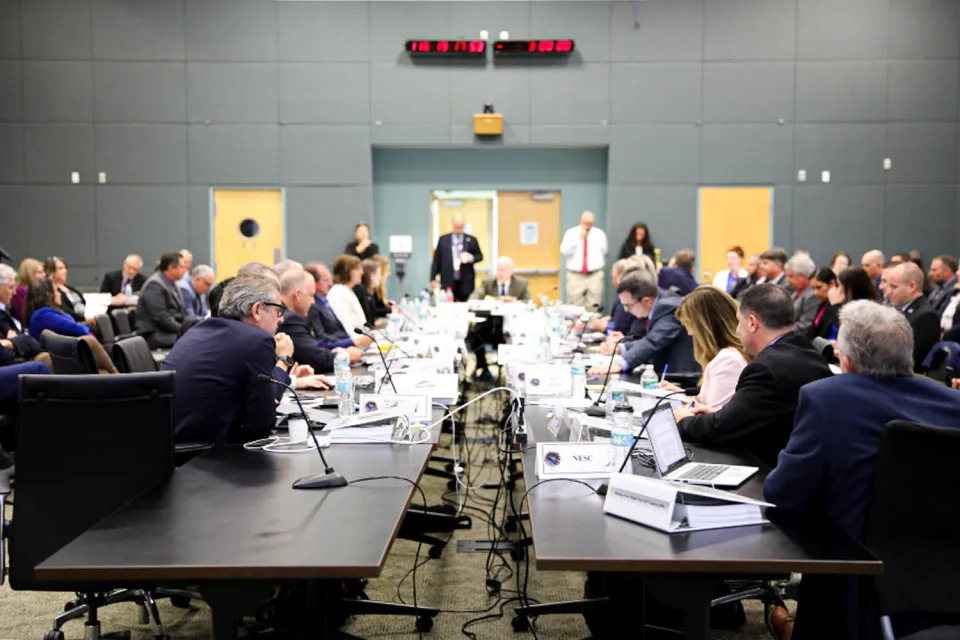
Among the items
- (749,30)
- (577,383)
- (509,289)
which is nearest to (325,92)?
(509,289)

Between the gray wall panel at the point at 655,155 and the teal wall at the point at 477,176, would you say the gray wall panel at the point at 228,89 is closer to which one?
the teal wall at the point at 477,176

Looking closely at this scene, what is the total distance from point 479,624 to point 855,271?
13.4 feet

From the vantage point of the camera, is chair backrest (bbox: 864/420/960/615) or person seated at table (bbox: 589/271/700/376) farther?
person seated at table (bbox: 589/271/700/376)

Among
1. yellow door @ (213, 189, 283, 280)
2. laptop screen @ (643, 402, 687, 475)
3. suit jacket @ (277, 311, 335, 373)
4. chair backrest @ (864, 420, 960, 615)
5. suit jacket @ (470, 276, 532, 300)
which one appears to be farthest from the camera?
yellow door @ (213, 189, 283, 280)

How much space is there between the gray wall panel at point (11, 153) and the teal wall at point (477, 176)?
15.3 ft

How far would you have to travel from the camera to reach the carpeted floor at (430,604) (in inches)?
135

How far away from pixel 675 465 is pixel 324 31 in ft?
35.0

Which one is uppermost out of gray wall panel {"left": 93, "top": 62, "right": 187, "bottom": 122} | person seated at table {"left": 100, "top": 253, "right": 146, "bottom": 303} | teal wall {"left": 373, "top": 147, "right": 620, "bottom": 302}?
gray wall panel {"left": 93, "top": 62, "right": 187, "bottom": 122}

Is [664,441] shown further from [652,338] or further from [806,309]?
[806,309]

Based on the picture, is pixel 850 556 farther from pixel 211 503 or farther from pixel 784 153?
pixel 784 153

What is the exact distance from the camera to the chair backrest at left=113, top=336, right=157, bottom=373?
412 cm

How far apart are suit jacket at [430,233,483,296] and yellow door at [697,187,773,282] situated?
3.11 metres

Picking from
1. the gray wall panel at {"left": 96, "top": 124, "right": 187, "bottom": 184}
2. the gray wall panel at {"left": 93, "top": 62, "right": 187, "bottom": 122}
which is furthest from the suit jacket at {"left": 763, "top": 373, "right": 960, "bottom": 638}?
the gray wall panel at {"left": 93, "top": 62, "right": 187, "bottom": 122}

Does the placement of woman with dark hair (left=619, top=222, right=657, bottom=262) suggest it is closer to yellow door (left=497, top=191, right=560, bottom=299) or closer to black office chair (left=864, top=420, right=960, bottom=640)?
yellow door (left=497, top=191, right=560, bottom=299)
